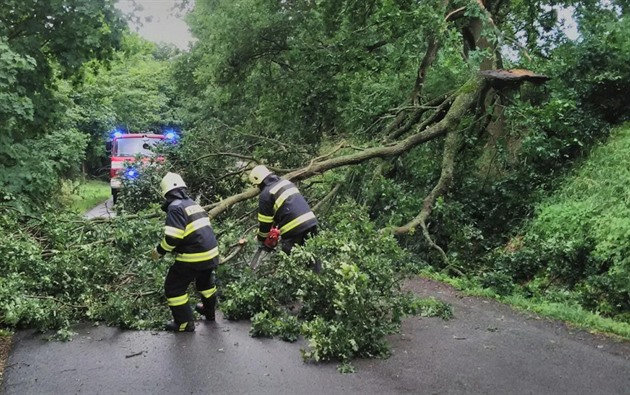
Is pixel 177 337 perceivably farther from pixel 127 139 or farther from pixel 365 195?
pixel 127 139

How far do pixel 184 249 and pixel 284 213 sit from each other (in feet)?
4.03

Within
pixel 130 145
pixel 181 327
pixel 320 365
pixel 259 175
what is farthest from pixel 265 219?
pixel 130 145

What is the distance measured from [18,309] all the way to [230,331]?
211 centimetres

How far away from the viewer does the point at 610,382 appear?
4426mm

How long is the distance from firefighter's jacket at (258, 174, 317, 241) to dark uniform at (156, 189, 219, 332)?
0.77m

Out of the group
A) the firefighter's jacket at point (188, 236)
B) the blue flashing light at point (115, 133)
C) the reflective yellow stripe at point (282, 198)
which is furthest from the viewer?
the blue flashing light at point (115, 133)

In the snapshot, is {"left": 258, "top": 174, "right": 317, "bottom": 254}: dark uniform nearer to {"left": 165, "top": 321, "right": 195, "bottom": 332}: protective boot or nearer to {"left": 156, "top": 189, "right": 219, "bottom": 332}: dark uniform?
{"left": 156, "top": 189, "right": 219, "bottom": 332}: dark uniform

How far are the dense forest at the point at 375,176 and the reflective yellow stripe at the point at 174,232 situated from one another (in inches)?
37.8

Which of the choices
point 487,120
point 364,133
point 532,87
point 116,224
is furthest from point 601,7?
point 116,224

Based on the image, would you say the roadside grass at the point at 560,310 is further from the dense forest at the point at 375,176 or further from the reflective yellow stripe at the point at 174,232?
the reflective yellow stripe at the point at 174,232

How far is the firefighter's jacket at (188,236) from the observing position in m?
5.84

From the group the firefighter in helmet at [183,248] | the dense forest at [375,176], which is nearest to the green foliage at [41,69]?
the dense forest at [375,176]

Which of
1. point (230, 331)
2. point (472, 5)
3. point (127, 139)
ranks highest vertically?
point (472, 5)

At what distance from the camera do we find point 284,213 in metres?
6.57
